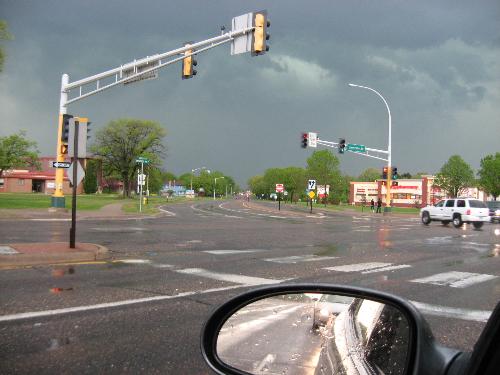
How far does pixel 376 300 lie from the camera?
6.13ft

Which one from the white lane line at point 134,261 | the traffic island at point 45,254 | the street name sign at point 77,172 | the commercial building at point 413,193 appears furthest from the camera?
the commercial building at point 413,193

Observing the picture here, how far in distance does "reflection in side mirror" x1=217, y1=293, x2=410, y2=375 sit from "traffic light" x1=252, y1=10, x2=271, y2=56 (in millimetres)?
16948

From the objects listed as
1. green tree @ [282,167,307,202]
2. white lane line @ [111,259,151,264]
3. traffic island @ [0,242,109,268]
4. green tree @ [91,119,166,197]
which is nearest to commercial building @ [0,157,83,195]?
green tree @ [91,119,166,197]

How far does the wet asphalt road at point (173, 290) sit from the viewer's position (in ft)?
14.2

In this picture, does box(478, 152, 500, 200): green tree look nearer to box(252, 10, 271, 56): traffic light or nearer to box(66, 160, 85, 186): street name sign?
box(252, 10, 271, 56): traffic light

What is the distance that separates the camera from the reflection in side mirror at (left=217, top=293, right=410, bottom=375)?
1.68m

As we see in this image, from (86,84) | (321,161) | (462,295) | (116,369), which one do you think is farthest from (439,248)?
(321,161)

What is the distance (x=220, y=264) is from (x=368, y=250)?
552 centimetres

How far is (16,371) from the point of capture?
385cm

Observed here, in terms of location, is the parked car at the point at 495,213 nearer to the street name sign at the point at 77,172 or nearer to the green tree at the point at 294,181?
the street name sign at the point at 77,172

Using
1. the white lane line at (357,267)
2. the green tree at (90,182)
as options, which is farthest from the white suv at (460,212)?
the green tree at (90,182)

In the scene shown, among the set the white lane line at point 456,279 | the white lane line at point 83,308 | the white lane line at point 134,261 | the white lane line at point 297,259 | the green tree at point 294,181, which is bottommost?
the white lane line at point 134,261

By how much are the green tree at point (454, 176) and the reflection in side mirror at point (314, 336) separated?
7893 centimetres

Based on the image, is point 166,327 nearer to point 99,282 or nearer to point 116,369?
point 116,369
